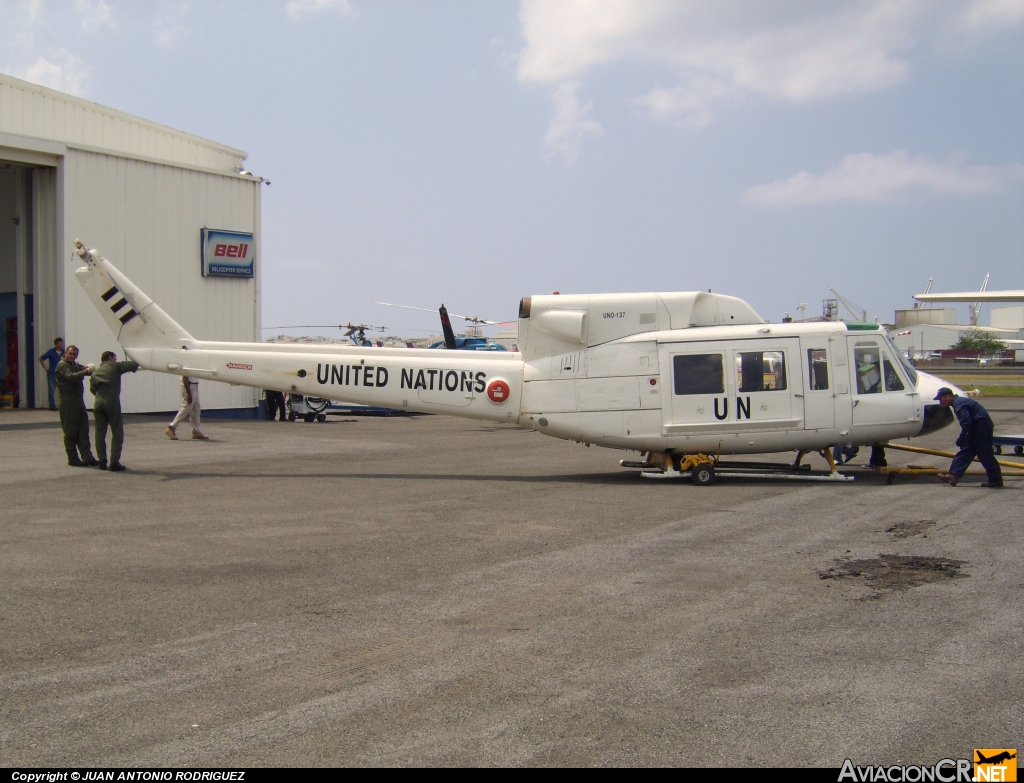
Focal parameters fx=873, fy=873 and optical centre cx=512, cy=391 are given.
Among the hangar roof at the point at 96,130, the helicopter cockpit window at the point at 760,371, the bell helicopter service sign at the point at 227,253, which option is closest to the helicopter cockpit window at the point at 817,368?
the helicopter cockpit window at the point at 760,371

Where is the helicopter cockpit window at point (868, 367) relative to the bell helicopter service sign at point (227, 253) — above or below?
below

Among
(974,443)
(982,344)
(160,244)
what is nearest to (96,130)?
(160,244)

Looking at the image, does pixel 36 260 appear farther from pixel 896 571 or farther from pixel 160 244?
pixel 896 571

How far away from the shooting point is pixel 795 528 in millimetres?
9070

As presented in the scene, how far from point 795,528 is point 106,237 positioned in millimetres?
20569

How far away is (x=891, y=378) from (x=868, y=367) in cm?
40

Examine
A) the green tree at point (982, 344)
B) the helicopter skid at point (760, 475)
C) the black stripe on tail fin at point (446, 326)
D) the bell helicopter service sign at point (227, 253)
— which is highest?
the green tree at point (982, 344)

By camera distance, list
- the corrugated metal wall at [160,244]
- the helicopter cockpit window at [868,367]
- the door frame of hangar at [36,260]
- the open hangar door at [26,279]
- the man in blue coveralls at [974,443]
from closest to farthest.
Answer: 1. the man in blue coveralls at [974,443]
2. the helicopter cockpit window at [868,367]
3. the door frame of hangar at [36,260]
4. the corrugated metal wall at [160,244]
5. the open hangar door at [26,279]

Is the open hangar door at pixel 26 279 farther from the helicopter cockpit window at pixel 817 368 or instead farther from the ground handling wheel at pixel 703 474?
Answer: the helicopter cockpit window at pixel 817 368

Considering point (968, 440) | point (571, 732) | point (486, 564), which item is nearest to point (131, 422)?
point (486, 564)

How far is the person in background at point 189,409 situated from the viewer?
60.1ft

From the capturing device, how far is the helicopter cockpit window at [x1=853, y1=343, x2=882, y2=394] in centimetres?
1266

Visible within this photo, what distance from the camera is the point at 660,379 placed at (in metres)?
12.7

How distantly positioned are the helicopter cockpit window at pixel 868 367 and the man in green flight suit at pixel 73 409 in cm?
1133
